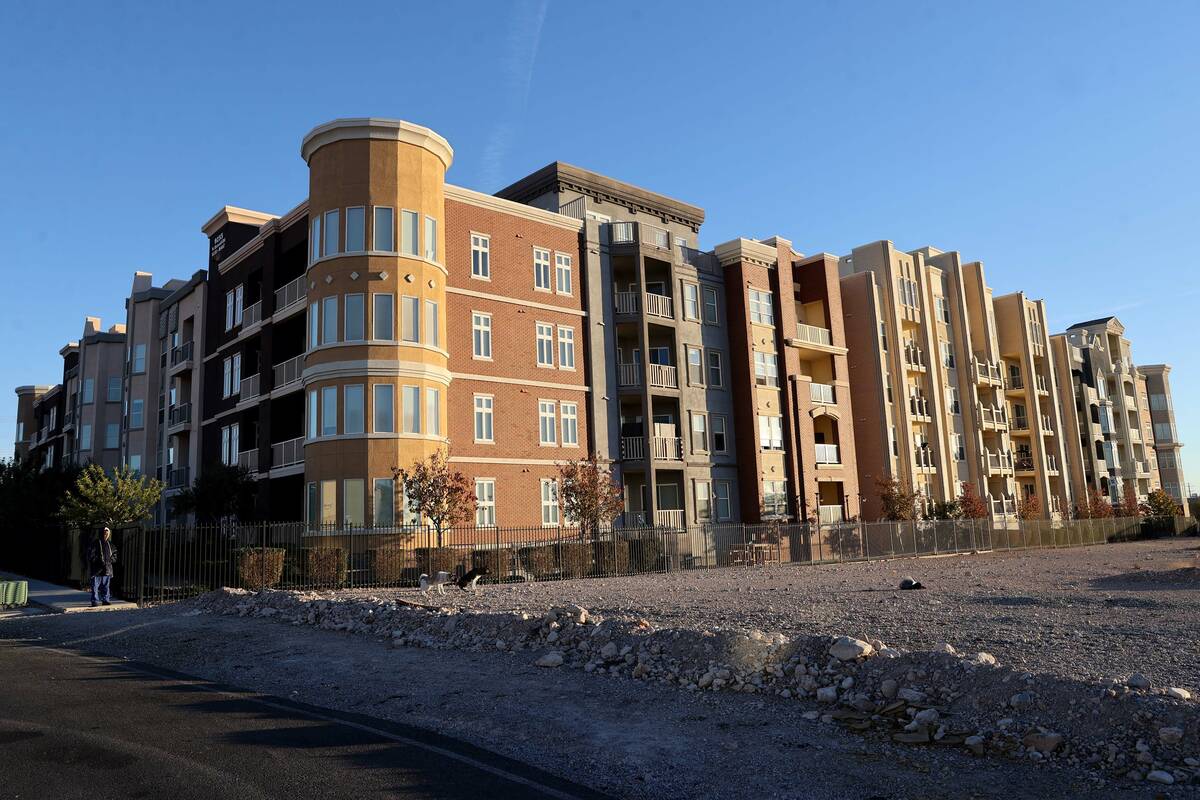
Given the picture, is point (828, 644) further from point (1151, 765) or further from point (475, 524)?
point (475, 524)

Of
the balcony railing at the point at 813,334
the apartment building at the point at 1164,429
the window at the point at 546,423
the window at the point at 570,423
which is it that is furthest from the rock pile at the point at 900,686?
the apartment building at the point at 1164,429

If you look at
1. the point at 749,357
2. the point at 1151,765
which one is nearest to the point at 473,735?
the point at 1151,765

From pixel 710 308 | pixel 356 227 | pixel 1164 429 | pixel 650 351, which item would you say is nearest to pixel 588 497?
pixel 650 351

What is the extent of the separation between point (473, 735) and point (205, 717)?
9.54ft

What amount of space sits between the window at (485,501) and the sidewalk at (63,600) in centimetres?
1313

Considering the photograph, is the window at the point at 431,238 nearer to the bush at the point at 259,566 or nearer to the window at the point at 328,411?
the window at the point at 328,411

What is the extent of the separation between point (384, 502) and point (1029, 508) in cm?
4628

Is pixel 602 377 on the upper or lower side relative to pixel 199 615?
upper

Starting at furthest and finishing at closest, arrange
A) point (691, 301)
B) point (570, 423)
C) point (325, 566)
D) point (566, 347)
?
point (691, 301), point (566, 347), point (570, 423), point (325, 566)

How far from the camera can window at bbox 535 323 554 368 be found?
36.9 m

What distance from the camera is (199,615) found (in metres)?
19.0

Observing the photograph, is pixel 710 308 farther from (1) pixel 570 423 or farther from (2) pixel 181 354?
(2) pixel 181 354

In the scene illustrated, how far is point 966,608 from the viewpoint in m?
16.5

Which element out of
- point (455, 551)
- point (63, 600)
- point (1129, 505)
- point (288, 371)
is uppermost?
point (288, 371)
